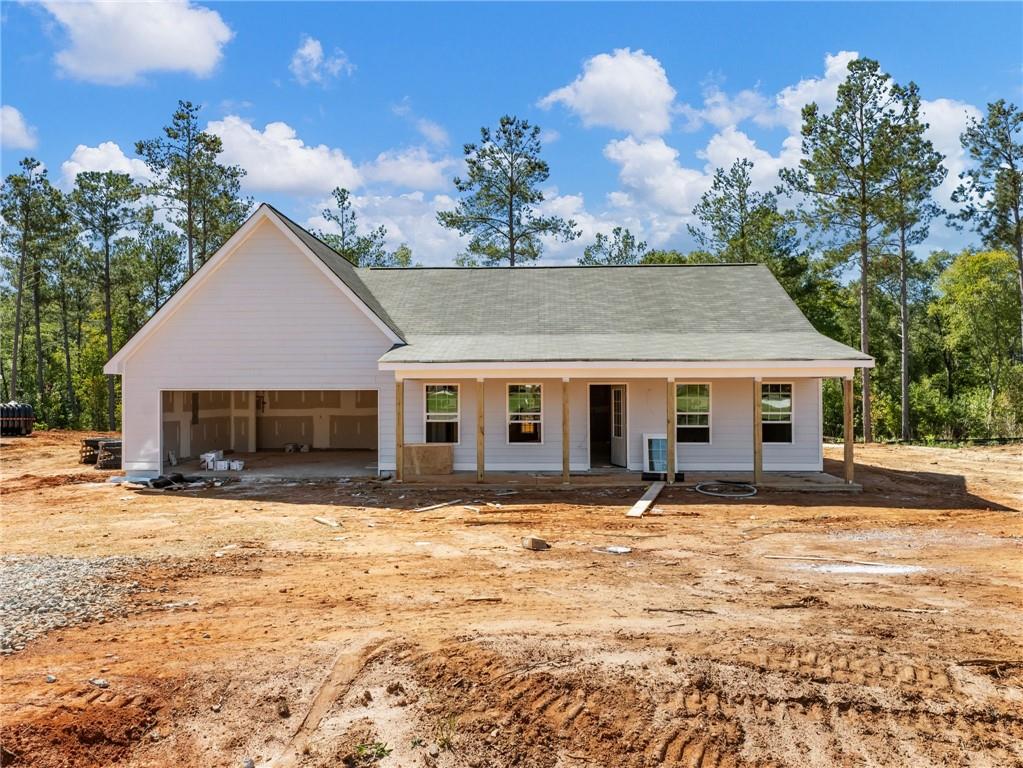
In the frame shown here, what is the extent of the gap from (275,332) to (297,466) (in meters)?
3.97

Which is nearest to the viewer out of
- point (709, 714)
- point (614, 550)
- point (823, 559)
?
point (709, 714)

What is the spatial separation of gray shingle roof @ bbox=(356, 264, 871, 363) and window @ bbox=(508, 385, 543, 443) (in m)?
1.11

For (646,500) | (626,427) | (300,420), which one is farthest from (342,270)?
(646,500)

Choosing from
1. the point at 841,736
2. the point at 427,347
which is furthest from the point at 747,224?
the point at 841,736

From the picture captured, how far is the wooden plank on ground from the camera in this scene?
1114cm

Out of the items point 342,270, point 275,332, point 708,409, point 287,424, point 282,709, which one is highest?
point 342,270

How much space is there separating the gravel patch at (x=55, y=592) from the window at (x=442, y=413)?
7.82 meters

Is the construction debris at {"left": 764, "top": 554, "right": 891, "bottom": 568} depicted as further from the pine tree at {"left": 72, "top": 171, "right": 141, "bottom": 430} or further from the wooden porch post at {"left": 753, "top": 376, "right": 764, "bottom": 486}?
the pine tree at {"left": 72, "top": 171, "right": 141, "bottom": 430}

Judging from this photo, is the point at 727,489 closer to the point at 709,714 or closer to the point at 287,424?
the point at 709,714

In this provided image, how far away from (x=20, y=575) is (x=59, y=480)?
10.1m

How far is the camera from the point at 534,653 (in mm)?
5023

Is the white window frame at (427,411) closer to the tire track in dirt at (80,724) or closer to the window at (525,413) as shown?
the window at (525,413)

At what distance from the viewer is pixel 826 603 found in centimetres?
629

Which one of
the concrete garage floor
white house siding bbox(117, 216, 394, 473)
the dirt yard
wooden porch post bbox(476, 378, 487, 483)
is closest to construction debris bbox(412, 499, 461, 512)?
wooden porch post bbox(476, 378, 487, 483)
